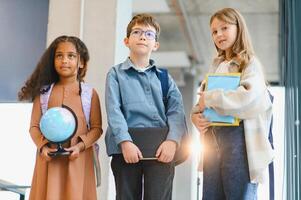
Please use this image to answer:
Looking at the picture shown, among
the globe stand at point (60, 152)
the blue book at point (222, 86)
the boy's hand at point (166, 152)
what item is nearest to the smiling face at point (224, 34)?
the blue book at point (222, 86)

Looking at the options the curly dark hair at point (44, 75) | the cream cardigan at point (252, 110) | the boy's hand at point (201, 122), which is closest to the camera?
the cream cardigan at point (252, 110)

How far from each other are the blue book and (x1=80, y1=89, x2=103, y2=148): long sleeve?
1.70 feet

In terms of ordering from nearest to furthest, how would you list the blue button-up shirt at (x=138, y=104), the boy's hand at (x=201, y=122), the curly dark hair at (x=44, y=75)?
the boy's hand at (x=201, y=122) → the blue button-up shirt at (x=138, y=104) → the curly dark hair at (x=44, y=75)

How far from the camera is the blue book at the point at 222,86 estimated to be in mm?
1779

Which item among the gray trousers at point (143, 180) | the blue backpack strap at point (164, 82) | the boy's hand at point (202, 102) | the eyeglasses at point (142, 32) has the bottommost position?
the gray trousers at point (143, 180)

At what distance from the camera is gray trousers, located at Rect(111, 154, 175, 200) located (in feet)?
6.22

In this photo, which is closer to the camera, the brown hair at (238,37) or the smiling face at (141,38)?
the brown hair at (238,37)

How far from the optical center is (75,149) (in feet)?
6.46

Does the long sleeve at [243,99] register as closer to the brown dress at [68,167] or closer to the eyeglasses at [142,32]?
the eyeglasses at [142,32]

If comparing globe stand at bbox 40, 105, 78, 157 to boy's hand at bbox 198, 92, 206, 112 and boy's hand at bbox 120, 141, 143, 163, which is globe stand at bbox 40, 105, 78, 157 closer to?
boy's hand at bbox 120, 141, 143, 163

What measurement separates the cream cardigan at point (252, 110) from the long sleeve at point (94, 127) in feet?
1.78

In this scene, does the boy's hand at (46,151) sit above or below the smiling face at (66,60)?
below

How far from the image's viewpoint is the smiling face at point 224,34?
1.90m

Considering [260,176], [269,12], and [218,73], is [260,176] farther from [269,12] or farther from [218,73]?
[269,12]
